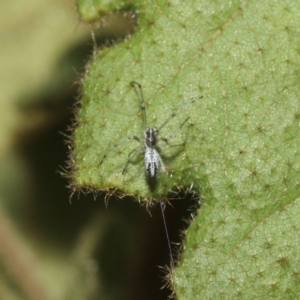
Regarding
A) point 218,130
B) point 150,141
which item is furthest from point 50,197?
point 218,130

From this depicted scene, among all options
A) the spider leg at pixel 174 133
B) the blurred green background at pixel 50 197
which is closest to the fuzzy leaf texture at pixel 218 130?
the spider leg at pixel 174 133

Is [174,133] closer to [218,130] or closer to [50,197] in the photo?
[218,130]

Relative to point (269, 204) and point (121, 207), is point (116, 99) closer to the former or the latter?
point (269, 204)

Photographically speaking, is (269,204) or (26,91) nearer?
(269,204)

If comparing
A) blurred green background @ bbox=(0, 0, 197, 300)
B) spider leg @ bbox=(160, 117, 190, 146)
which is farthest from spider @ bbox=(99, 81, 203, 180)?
blurred green background @ bbox=(0, 0, 197, 300)

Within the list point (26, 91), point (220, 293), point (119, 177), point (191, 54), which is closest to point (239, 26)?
point (191, 54)

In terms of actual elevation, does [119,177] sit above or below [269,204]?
above

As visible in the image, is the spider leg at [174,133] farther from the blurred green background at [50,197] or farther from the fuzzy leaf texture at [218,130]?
the blurred green background at [50,197]

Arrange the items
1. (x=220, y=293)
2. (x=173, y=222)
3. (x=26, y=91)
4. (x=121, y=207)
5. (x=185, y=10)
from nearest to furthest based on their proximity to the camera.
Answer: (x=220, y=293) < (x=185, y=10) < (x=173, y=222) < (x=121, y=207) < (x=26, y=91)

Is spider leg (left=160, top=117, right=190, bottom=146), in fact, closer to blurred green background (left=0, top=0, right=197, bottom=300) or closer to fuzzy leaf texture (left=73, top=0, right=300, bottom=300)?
fuzzy leaf texture (left=73, top=0, right=300, bottom=300)
